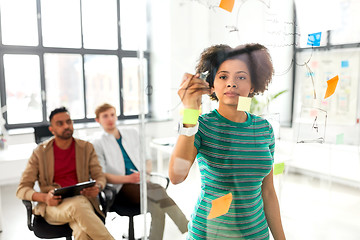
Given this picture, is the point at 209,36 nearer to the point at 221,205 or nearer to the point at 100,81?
the point at 221,205

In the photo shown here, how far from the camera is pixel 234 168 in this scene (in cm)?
75

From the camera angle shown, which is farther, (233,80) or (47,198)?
(47,198)

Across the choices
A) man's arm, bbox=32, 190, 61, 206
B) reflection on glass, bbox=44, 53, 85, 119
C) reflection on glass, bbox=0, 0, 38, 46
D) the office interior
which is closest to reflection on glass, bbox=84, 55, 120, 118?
reflection on glass, bbox=44, 53, 85, 119

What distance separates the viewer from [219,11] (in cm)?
78

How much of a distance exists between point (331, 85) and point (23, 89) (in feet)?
14.3

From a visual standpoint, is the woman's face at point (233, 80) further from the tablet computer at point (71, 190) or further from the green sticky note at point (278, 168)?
the tablet computer at point (71, 190)

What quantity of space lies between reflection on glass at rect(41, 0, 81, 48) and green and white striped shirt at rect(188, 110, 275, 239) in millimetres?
4207

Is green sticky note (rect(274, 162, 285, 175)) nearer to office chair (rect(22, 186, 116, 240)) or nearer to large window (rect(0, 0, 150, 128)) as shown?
office chair (rect(22, 186, 116, 240))

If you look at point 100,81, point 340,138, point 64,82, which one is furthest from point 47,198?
point 100,81

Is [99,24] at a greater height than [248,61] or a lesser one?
greater

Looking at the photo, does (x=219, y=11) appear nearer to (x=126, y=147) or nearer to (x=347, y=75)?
(x=347, y=75)

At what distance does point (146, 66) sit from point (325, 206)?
25.1 inches

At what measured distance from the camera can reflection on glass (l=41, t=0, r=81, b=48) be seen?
4293mm

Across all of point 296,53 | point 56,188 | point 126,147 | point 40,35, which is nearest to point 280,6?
point 296,53
